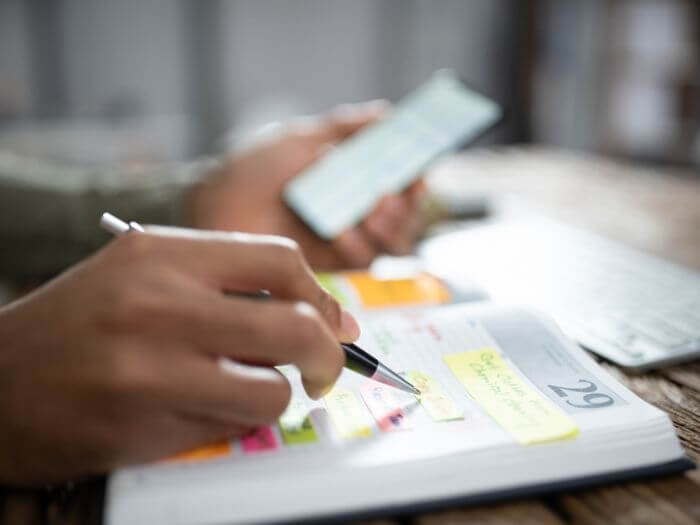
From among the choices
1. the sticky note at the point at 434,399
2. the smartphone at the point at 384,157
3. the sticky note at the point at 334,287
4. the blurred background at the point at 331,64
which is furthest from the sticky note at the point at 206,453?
the blurred background at the point at 331,64

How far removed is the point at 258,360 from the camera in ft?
1.07

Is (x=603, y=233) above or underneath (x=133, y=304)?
underneath

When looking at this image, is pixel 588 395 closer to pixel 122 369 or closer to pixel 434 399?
pixel 434 399

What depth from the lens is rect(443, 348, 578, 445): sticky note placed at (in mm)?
339

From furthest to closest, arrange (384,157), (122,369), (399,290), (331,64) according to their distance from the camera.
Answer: (331,64) → (384,157) → (399,290) → (122,369)

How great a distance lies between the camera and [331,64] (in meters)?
3.46

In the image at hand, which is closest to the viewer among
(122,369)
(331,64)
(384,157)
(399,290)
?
(122,369)

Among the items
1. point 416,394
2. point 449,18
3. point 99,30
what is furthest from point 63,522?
point 449,18

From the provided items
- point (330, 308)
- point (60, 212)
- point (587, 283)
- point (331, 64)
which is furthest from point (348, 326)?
point (331, 64)

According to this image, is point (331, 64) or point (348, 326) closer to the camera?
point (348, 326)

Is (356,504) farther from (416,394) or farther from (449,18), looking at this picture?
(449,18)

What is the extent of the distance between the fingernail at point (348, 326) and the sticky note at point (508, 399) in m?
0.08

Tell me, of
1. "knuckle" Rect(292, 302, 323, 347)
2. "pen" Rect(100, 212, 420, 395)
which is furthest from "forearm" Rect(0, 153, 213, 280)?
"knuckle" Rect(292, 302, 323, 347)

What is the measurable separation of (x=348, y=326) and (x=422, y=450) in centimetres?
7
